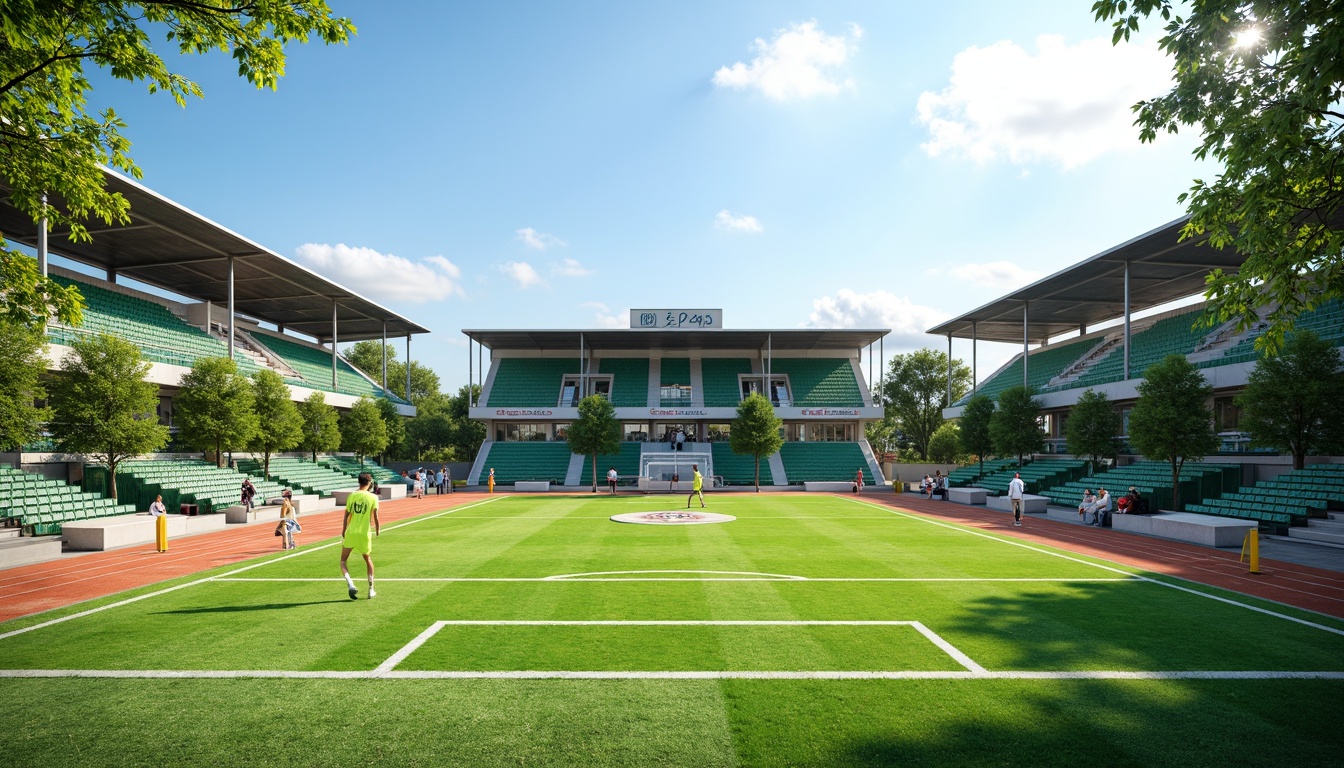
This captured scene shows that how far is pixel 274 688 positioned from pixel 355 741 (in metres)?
2.08

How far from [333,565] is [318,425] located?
92.7 ft

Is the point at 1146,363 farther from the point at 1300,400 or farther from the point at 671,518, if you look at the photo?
the point at 671,518

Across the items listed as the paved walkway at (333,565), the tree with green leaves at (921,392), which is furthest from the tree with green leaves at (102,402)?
the tree with green leaves at (921,392)

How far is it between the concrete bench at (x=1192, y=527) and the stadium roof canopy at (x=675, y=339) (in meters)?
30.9

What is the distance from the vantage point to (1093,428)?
109 feet

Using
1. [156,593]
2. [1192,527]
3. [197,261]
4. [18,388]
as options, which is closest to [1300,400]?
[1192,527]

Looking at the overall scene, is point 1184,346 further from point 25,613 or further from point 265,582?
point 25,613

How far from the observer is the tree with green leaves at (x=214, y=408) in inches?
1132

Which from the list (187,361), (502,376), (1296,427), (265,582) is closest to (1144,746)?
(265,582)

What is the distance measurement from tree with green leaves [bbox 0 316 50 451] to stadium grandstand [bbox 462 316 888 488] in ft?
104

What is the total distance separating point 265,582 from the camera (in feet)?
44.3

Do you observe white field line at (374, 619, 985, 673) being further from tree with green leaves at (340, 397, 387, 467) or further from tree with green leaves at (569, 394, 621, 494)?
tree with green leaves at (340, 397, 387, 467)

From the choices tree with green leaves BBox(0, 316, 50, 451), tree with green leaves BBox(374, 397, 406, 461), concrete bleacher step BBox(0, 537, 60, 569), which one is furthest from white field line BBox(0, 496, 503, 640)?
tree with green leaves BBox(374, 397, 406, 461)

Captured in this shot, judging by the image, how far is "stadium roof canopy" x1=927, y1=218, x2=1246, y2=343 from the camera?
3341 centimetres
